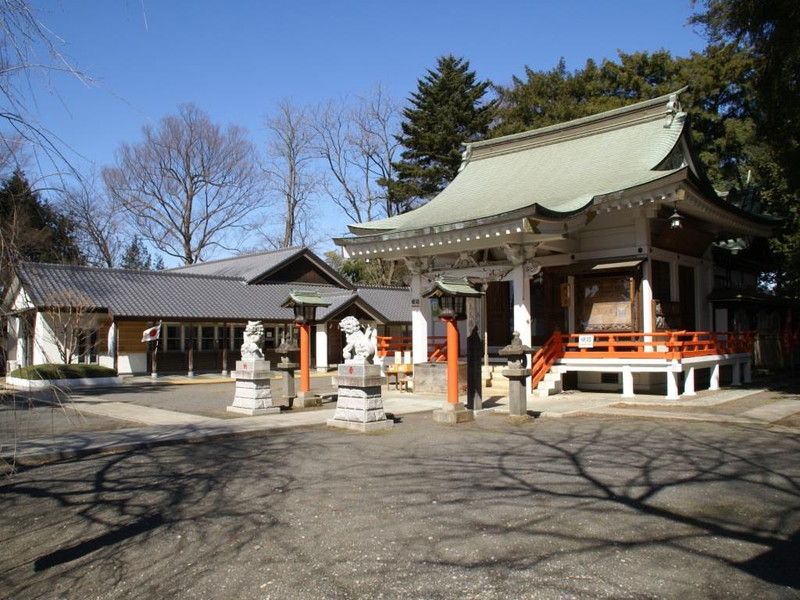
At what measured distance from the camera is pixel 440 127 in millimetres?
39625

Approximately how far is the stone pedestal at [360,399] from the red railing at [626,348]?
19.5 feet

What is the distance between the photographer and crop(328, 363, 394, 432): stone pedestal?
11039 millimetres

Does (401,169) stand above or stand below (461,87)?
below

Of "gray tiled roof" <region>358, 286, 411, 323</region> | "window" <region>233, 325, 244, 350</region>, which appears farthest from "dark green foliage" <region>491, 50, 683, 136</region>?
"window" <region>233, 325, 244, 350</region>

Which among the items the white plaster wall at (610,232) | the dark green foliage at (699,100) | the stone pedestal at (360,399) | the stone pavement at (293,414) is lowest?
the stone pavement at (293,414)

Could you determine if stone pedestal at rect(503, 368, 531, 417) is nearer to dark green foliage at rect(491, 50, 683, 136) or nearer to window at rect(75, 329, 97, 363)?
window at rect(75, 329, 97, 363)

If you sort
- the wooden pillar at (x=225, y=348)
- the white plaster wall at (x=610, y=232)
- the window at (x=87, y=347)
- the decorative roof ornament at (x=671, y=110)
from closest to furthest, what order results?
the white plaster wall at (x=610, y=232) → the decorative roof ornament at (x=671, y=110) → the window at (x=87, y=347) → the wooden pillar at (x=225, y=348)

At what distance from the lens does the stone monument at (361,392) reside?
Result: 11047 mm

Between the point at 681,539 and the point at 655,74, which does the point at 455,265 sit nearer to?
the point at 681,539

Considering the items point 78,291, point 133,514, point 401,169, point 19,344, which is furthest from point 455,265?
point 401,169

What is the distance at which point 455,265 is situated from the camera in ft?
60.0

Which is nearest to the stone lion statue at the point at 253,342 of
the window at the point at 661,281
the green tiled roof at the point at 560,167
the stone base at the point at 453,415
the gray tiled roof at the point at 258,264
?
the stone base at the point at 453,415

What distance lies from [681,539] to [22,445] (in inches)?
345

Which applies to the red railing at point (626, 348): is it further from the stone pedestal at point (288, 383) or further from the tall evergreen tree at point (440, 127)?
the tall evergreen tree at point (440, 127)
